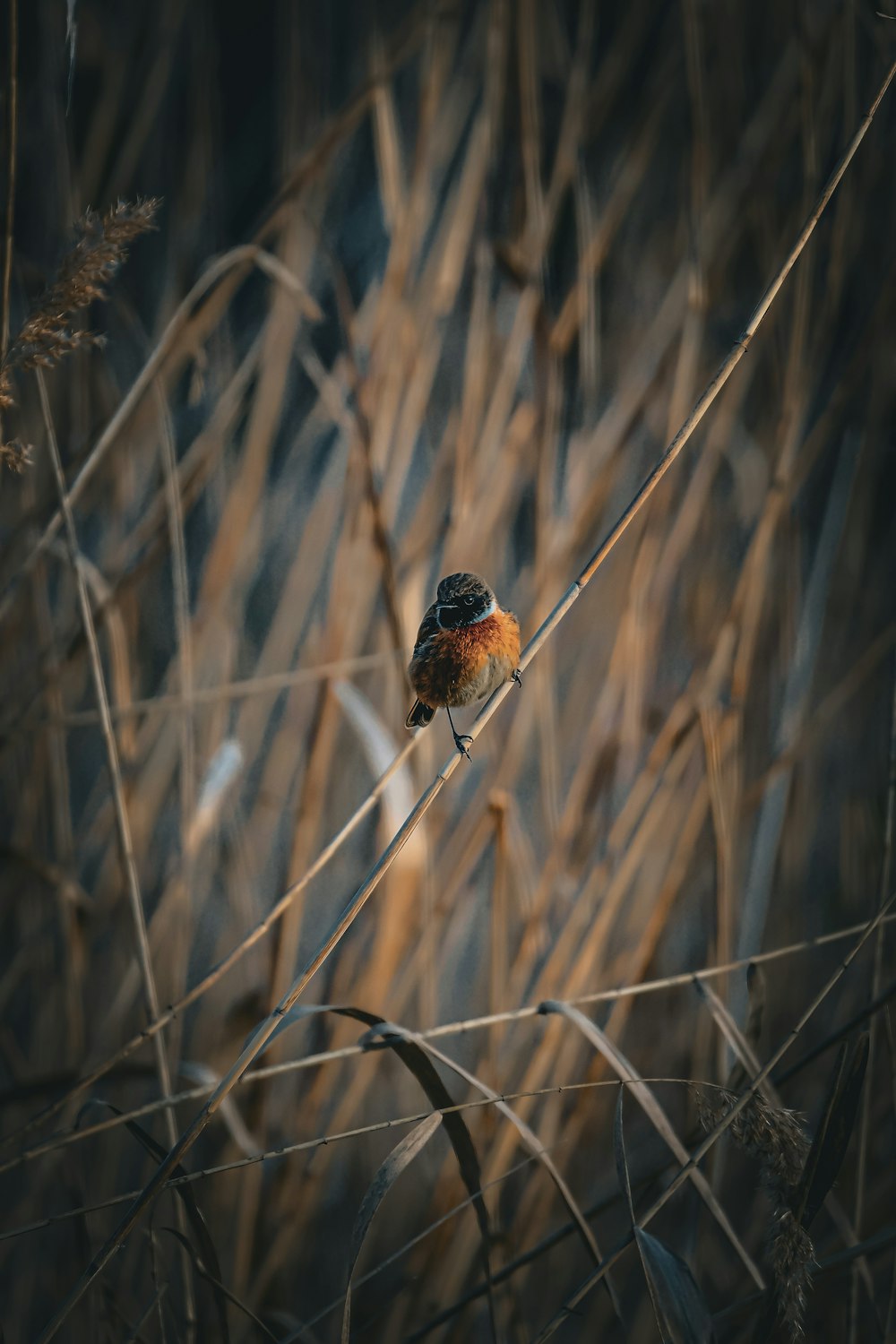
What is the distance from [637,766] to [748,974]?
2.32 ft

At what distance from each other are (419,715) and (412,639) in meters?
0.23

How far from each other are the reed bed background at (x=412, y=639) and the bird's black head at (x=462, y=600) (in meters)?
0.11

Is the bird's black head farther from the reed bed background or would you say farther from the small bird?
the reed bed background

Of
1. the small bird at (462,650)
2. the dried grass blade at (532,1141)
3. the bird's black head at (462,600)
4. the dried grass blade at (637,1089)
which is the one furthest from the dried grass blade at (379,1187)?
the bird's black head at (462,600)

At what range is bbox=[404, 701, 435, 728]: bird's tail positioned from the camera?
4.05 feet

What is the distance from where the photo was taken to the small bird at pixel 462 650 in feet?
3.75

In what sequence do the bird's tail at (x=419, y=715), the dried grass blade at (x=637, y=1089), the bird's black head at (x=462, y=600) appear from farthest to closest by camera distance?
the bird's tail at (x=419, y=715), the bird's black head at (x=462, y=600), the dried grass blade at (x=637, y=1089)

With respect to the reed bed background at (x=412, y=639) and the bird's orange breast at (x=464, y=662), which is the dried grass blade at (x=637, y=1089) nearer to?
the reed bed background at (x=412, y=639)

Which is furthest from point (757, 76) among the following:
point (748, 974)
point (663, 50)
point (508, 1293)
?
point (508, 1293)

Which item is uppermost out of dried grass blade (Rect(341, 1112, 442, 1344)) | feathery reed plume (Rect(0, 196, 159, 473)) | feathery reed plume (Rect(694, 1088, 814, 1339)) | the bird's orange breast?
feathery reed plume (Rect(0, 196, 159, 473))

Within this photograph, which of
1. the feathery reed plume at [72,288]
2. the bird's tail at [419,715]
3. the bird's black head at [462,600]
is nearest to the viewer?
the feathery reed plume at [72,288]

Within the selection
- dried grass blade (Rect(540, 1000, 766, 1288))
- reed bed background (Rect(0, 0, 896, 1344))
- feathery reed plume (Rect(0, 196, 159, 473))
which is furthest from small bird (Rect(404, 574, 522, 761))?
feathery reed plume (Rect(0, 196, 159, 473))

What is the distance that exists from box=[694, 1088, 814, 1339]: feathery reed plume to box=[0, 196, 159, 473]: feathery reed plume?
968 millimetres

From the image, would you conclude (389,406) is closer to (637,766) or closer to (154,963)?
(637,766)
